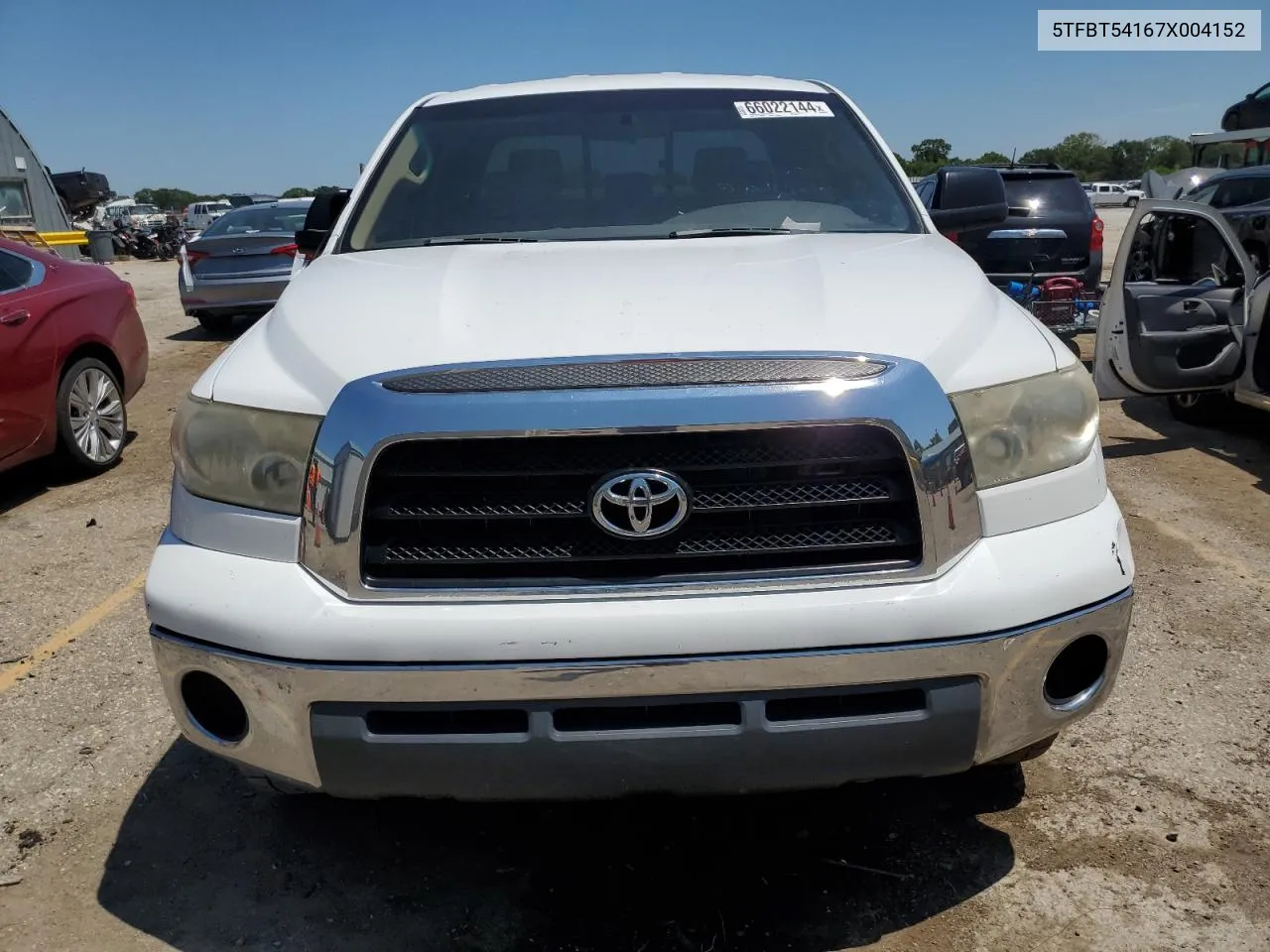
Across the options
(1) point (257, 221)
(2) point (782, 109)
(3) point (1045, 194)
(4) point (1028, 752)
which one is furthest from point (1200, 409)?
(1) point (257, 221)

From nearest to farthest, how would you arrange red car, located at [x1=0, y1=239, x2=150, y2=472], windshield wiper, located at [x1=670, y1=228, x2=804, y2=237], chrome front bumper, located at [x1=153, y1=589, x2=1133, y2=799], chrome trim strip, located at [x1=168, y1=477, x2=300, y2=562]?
chrome front bumper, located at [x1=153, y1=589, x2=1133, y2=799], chrome trim strip, located at [x1=168, y1=477, x2=300, y2=562], windshield wiper, located at [x1=670, y1=228, x2=804, y2=237], red car, located at [x1=0, y1=239, x2=150, y2=472]

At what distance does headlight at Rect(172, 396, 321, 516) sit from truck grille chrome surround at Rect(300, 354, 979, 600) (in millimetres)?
73

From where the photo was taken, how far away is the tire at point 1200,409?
23.2 ft

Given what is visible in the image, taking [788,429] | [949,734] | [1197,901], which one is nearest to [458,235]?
→ [788,429]

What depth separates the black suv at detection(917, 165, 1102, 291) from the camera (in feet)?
32.9

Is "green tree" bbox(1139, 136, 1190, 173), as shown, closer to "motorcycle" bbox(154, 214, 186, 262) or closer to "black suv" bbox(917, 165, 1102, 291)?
"motorcycle" bbox(154, 214, 186, 262)

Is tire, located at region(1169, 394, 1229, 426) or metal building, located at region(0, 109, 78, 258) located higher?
metal building, located at region(0, 109, 78, 258)

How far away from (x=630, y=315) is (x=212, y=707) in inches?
47.4

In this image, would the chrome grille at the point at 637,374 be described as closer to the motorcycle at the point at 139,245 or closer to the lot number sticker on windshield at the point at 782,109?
the lot number sticker on windshield at the point at 782,109

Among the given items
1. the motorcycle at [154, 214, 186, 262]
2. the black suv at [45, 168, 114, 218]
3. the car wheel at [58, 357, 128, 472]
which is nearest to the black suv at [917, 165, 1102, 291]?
the car wheel at [58, 357, 128, 472]

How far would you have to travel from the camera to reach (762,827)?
2773 millimetres

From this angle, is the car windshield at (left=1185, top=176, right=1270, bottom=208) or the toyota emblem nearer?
the toyota emblem

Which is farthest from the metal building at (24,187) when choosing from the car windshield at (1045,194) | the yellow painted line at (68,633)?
the car windshield at (1045,194)

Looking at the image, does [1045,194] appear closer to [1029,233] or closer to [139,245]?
[1029,233]
